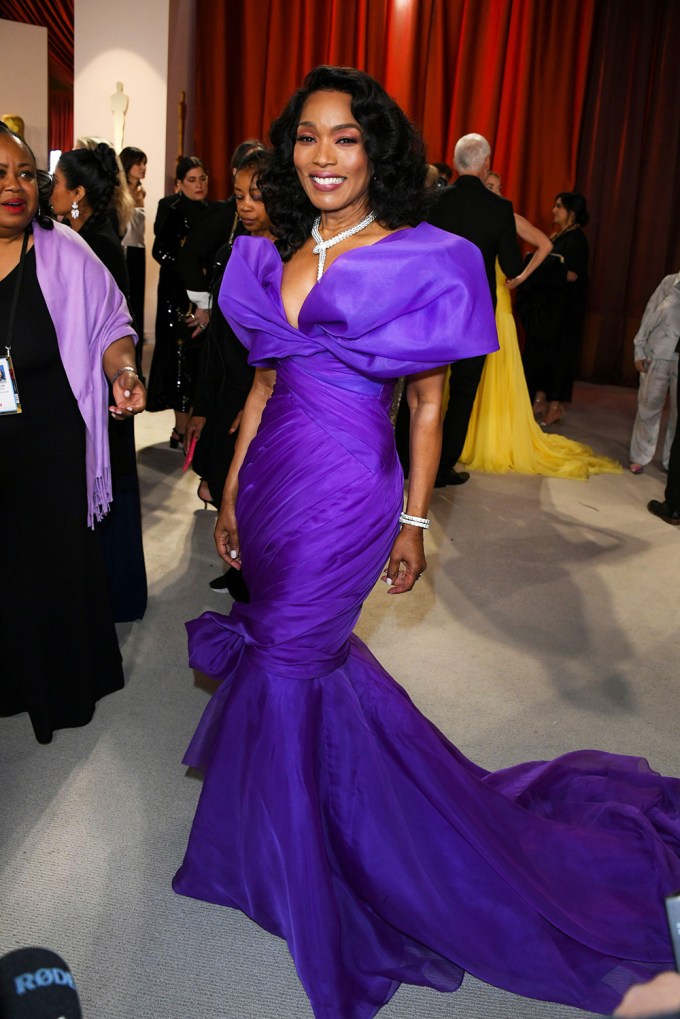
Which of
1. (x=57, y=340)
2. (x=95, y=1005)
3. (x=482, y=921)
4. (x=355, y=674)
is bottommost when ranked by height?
(x=95, y=1005)

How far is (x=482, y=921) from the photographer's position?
1917 mm

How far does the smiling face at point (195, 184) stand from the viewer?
5098mm

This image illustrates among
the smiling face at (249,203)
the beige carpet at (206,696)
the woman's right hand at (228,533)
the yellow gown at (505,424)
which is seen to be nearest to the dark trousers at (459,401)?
the beige carpet at (206,696)

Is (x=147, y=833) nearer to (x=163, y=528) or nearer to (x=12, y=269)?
(x=12, y=269)

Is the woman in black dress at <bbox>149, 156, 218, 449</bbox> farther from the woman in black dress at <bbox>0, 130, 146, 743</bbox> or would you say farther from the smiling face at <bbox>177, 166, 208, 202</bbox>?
the woman in black dress at <bbox>0, 130, 146, 743</bbox>

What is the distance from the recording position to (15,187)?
222 cm

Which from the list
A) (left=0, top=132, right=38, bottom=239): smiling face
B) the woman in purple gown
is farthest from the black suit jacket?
the woman in purple gown

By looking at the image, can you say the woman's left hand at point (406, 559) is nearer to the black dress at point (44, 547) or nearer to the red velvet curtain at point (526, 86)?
the black dress at point (44, 547)

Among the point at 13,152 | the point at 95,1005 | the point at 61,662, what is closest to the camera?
the point at 95,1005

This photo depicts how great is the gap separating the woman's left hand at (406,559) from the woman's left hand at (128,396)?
0.75 meters

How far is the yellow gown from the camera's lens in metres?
5.96

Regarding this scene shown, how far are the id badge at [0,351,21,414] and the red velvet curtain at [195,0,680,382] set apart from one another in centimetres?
756

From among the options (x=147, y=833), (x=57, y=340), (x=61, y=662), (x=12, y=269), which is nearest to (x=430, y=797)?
(x=147, y=833)

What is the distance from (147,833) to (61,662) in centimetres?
57
